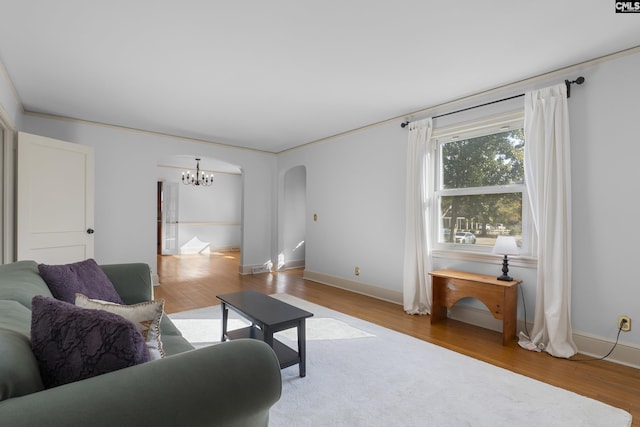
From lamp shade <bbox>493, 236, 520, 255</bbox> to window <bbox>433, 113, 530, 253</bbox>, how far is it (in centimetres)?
37

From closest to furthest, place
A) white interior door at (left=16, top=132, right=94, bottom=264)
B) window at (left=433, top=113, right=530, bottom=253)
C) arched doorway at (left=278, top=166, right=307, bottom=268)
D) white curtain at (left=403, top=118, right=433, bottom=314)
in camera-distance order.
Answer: window at (left=433, top=113, right=530, bottom=253) → white interior door at (left=16, top=132, right=94, bottom=264) → white curtain at (left=403, top=118, right=433, bottom=314) → arched doorway at (left=278, top=166, right=307, bottom=268)

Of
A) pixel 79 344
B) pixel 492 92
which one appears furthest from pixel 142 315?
pixel 492 92

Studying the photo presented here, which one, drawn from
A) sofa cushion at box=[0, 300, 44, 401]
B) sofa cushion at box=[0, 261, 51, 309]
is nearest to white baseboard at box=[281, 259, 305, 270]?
sofa cushion at box=[0, 261, 51, 309]

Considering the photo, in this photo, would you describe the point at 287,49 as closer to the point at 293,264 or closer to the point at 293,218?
the point at 293,218

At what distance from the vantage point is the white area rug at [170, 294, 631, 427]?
192cm

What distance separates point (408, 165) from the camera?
13.8ft

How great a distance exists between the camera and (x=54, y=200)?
398 centimetres

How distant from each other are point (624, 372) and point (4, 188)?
6.33 metres

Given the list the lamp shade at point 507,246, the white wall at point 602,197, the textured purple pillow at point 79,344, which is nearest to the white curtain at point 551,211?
the white wall at point 602,197

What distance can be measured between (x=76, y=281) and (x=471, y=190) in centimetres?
385

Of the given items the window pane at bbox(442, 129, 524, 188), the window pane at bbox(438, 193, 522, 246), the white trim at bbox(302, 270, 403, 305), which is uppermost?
the window pane at bbox(442, 129, 524, 188)

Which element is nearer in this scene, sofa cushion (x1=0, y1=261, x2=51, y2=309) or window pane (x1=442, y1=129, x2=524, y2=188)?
sofa cushion (x1=0, y1=261, x2=51, y2=309)

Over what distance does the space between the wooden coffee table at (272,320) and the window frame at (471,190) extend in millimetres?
2283

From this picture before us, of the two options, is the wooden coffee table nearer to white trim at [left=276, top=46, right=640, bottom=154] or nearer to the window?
the window
